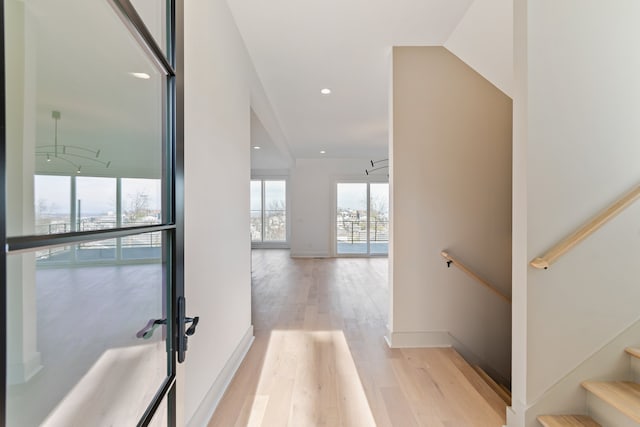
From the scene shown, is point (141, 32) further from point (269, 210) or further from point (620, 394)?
point (269, 210)

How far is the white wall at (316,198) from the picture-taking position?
30.0 ft

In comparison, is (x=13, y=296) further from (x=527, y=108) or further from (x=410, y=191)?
(x=410, y=191)

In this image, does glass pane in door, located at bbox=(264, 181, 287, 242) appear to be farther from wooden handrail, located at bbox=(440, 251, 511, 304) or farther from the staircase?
the staircase

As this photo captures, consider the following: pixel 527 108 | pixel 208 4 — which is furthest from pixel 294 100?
pixel 527 108

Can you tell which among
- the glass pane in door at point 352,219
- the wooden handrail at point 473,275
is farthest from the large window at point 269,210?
the wooden handrail at point 473,275

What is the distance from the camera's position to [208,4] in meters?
1.93

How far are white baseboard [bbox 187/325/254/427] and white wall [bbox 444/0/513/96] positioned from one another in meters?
3.17

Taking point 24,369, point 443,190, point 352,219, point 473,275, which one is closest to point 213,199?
point 24,369

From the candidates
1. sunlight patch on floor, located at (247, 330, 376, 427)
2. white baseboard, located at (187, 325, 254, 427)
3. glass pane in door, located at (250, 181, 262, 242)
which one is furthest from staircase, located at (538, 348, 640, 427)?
glass pane in door, located at (250, 181, 262, 242)

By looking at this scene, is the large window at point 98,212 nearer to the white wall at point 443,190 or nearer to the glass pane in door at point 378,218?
the white wall at point 443,190

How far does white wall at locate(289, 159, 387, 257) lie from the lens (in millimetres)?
9141

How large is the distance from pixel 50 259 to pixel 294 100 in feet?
13.7

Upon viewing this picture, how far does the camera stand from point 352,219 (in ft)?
30.7

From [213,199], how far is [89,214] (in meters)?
1.38
